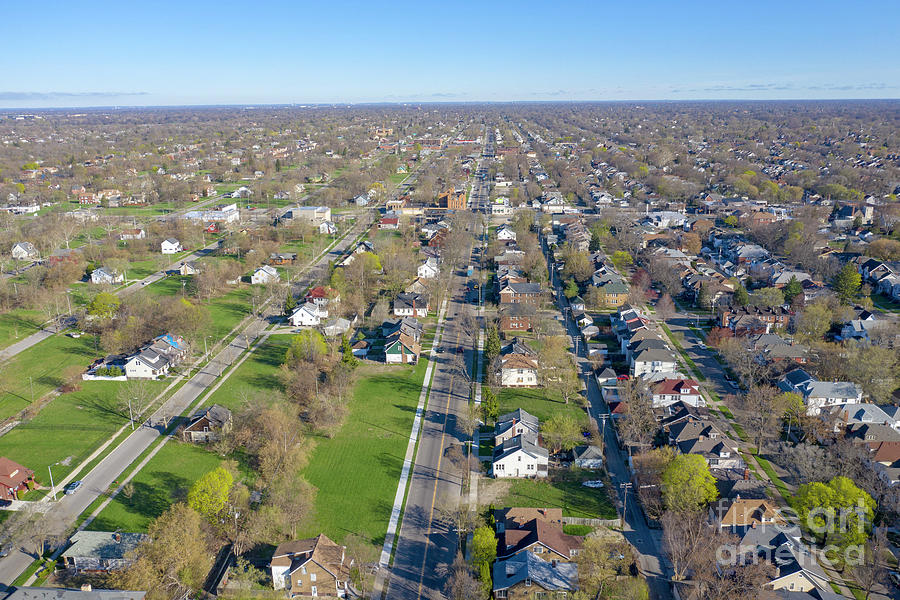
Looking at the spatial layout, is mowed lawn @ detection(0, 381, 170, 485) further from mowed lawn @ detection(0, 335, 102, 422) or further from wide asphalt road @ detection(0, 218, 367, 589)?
mowed lawn @ detection(0, 335, 102, 422)

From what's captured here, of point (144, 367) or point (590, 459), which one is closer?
point (590, 459)

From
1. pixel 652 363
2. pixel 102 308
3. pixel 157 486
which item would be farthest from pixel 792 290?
pixel 102 308

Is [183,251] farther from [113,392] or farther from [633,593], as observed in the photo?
[633,593]

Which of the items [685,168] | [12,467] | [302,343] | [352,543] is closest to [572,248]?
[302,343]

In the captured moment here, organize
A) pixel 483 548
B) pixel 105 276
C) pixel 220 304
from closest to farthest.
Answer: pixel 483 548 < pixel 220 304 < pixel 105 276

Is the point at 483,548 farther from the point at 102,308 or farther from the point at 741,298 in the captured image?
the point at 102,308

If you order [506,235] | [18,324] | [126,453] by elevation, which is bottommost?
[126,453]
